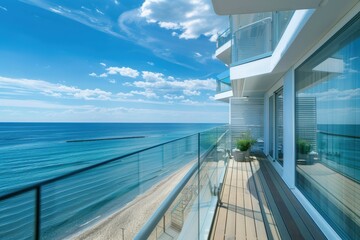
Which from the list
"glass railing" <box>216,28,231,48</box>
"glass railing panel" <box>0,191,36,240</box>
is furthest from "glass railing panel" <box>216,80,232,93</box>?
"glass railing panel" <box>0,191,36,240</box>

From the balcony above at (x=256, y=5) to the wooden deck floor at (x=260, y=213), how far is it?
229 centimetres

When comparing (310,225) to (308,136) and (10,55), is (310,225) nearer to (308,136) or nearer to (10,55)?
(308,136)

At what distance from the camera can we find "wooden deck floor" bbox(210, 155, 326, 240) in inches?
100.0

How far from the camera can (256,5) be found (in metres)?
1.98

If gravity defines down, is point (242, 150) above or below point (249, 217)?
above

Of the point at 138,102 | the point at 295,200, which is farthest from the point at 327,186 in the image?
the point at 138,102

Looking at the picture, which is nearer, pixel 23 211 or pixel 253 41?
pixel 23 211

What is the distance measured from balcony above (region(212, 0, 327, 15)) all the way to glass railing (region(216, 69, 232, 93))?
8113mm

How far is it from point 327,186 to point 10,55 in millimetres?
40107

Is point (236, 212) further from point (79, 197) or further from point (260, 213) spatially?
point (79, 197)

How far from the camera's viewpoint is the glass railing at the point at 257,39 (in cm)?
434

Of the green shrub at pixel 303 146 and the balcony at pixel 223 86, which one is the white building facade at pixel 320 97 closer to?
the green shrub at pixel 303 146

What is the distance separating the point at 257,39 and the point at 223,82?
5975 mm

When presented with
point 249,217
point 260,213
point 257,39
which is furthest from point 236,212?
point 257,39
